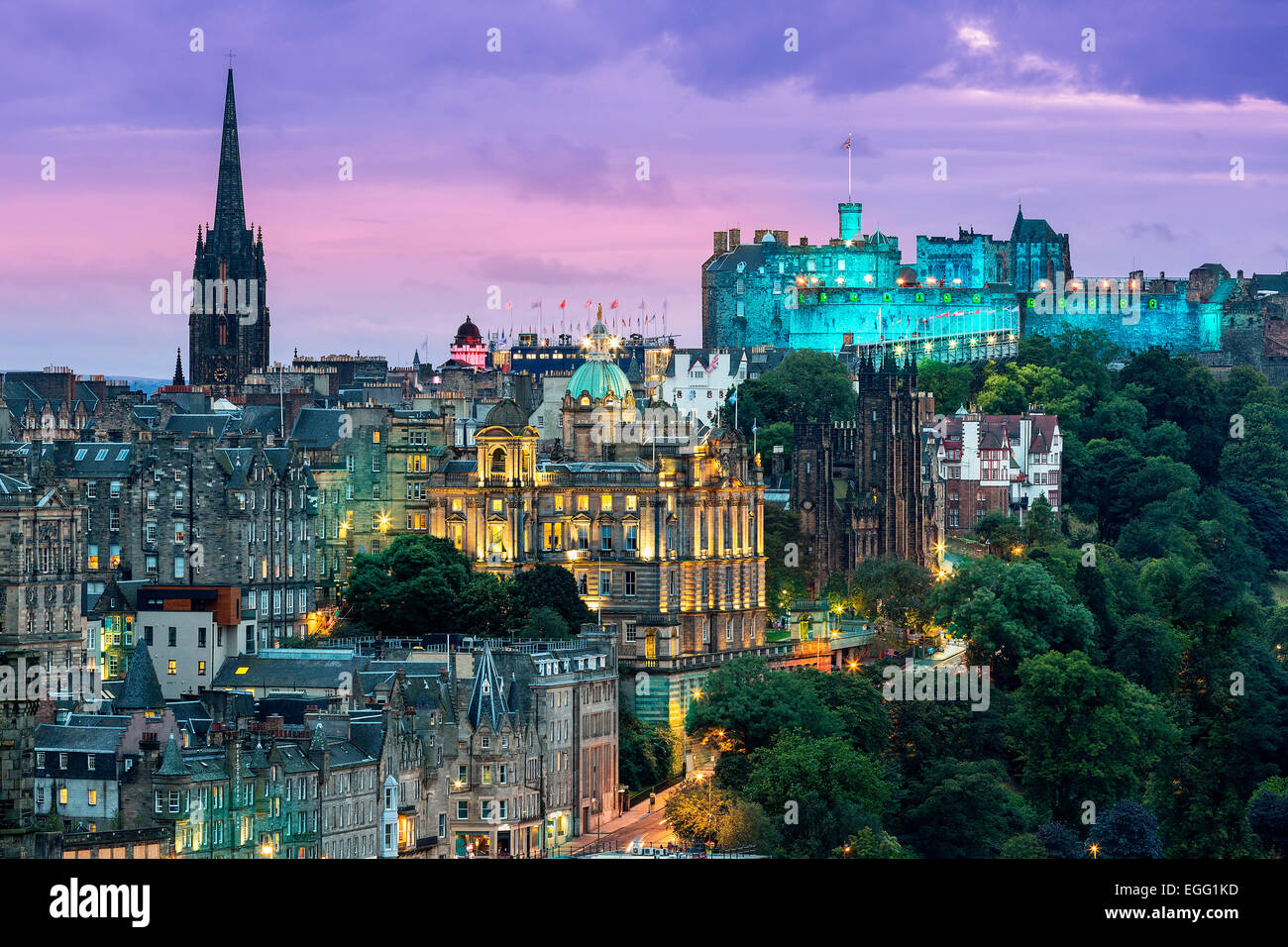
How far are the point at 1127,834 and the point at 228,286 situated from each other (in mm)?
96738

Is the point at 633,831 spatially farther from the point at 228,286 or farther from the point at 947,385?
the point at 228,286

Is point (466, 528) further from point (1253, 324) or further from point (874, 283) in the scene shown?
point (1253, 324)

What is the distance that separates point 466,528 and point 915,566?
75.0 ft

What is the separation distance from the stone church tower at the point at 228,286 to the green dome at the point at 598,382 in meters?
57.8

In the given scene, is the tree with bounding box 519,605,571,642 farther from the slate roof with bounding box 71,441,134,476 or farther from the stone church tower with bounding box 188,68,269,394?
the stone church tower with bounding box 188,68,269,394

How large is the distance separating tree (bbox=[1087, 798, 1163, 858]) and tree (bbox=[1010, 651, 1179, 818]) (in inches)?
233

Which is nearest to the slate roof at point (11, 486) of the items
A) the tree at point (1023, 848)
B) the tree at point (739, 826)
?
the tree at point (739, 826)

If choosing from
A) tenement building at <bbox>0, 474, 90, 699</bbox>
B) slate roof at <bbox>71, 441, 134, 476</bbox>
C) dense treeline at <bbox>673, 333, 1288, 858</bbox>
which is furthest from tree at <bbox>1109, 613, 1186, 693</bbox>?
tenement building at <bbox>0, 474, 90, 699</bbox>

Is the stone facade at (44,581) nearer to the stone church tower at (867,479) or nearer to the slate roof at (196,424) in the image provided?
the slate roof at (196,424)

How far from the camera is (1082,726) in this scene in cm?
9625

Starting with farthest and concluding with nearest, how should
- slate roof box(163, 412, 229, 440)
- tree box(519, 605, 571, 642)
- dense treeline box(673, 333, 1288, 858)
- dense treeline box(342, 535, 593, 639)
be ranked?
slate roof box(163, 412, 229, 440) < dense treeline box(342, 535, 593, 639) < tree box(519, 605, 571, 642) < dense treeline box(673, 333, 1288, 858)

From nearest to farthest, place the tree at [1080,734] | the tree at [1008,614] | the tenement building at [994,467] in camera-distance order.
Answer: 1. the tree at [1080,734]
2. the tree at [1008,614]
3. the tenement building at [994,467]

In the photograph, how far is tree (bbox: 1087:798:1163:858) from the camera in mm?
84062

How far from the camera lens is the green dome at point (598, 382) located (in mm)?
112125
